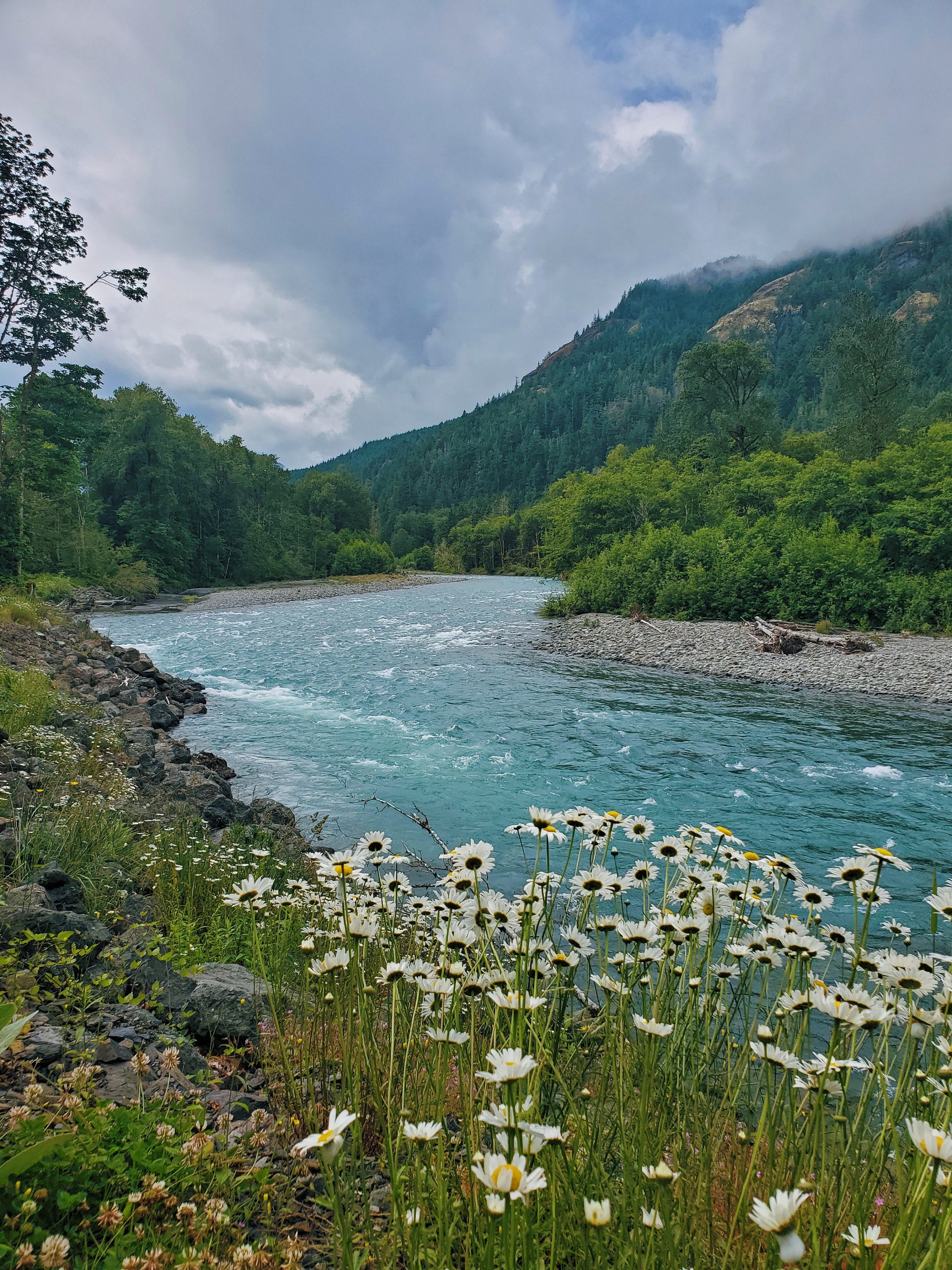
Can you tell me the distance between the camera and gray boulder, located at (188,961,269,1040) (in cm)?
301

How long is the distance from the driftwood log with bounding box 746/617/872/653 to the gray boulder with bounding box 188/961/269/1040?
60.8 feet

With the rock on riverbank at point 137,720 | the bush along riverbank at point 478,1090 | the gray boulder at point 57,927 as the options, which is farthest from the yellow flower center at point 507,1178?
the rock on riverbank at point 137,720

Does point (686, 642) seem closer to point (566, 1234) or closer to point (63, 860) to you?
point (63, 860)

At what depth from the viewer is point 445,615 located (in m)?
32.8

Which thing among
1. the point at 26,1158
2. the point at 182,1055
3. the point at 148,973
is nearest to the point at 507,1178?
the point at 26,1158

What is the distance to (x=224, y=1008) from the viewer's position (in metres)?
3.07

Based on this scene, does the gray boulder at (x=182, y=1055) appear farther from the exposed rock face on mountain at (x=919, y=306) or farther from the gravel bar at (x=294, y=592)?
the exposed rock face on mountain at (x=919, y=306)

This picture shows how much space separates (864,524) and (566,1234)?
93.8 ft

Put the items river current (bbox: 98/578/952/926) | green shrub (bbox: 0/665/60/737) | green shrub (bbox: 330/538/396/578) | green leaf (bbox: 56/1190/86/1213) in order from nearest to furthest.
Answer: green leaf (bbox: 56/1190/86/1213), river current (bbox: 98/578/952/926), green shrub (bbox: 0/665/60/737), green shrub (bbox: 330/538/396/578)

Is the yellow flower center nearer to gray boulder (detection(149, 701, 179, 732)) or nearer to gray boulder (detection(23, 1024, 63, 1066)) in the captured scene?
gray boulder (detection(23, 1024, 63, 1066))

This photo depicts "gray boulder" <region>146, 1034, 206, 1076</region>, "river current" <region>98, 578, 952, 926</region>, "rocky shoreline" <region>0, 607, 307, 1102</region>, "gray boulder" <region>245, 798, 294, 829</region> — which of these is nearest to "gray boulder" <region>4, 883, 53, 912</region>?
"rocky shoreline" <region>0, 607, 307, 1102</region>

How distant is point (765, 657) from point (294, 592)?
38643 millimetres

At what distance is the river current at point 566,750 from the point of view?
791 centimetres

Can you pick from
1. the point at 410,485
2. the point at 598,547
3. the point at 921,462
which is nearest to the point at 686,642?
the point at 921,462
